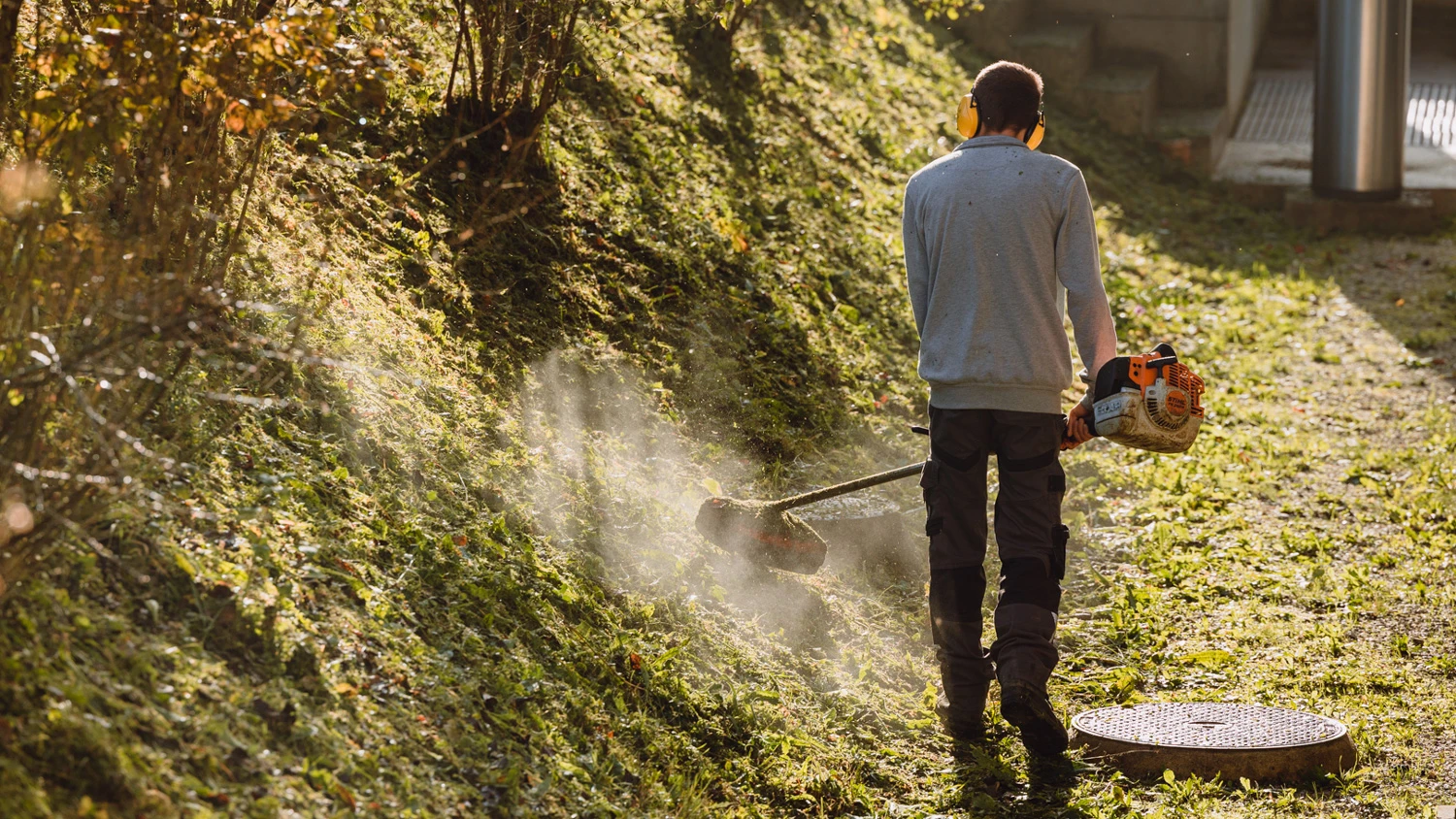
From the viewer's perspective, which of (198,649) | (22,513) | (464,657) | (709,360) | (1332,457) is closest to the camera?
(22,513)

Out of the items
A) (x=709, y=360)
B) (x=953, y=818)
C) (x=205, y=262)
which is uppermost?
(x=205, y=262)

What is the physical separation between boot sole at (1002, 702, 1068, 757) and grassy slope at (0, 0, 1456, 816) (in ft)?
0.30

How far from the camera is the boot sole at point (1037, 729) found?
4316mm

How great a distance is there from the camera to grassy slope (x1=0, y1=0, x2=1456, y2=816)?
10.9 ft

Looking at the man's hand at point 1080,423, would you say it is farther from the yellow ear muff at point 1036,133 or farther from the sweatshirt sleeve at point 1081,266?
the yellow ear muff at point 1036,133

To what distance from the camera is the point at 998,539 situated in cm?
455

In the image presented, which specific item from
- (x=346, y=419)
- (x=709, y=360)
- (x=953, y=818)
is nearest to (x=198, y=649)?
(x=346, y=419)

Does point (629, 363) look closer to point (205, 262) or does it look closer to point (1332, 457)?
point (205, 262)

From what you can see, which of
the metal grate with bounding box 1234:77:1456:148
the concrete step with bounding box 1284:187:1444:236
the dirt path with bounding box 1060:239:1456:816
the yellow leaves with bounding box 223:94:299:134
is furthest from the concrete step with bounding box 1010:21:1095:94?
the yellow leaves with bounding box 223:94:299:134

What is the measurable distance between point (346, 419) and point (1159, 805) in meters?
2.84

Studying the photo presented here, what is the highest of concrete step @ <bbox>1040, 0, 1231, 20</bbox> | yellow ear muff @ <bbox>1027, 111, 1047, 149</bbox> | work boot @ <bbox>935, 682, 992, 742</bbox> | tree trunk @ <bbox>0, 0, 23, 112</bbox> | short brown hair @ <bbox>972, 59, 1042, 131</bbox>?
concrete step @ <bbox>1040, 0, 1231, 20</bbox>

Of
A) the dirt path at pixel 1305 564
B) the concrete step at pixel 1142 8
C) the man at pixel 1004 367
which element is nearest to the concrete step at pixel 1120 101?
the concrete step at pixel 1142 8

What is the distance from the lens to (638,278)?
272 inches

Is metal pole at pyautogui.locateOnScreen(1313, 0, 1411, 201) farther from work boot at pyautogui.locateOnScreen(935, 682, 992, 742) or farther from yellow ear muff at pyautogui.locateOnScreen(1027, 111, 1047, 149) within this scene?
work boot at pyautogui.locateOnScreen(935, 682, 992, 742)
